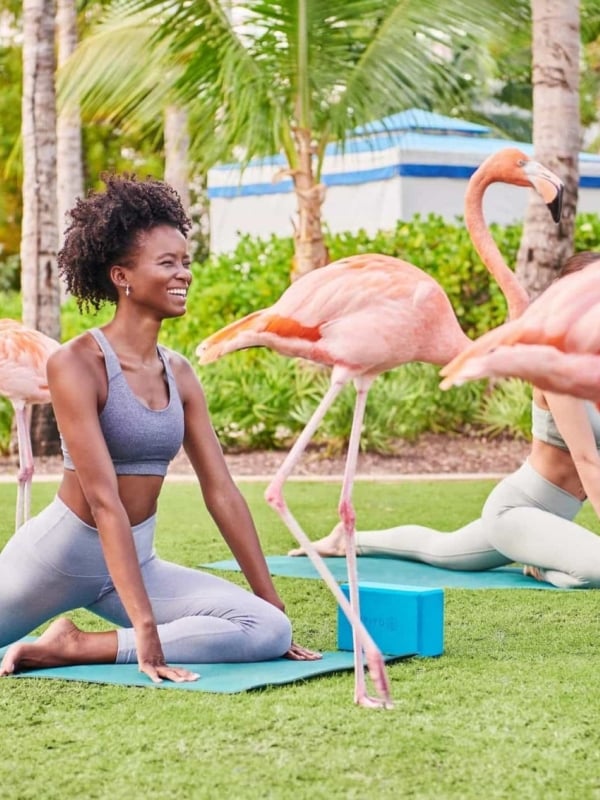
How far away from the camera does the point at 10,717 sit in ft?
12.8

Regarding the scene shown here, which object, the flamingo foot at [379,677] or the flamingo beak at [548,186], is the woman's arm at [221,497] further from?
the flamingo beak at [548,186]

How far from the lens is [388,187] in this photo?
17156 millimetres

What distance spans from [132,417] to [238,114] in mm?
7801

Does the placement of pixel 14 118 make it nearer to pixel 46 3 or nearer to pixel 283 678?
pixel 46 3

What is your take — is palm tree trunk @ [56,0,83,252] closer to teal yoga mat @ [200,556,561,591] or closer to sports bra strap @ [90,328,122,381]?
teal yoga mat @ [200,556,561,591]

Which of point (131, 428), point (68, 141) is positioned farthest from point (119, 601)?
point (68, 141)

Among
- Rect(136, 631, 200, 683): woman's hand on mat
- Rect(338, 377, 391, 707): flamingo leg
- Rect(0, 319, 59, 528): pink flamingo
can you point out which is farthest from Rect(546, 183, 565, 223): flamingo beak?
Rect(0, 319, 59, 528): pink flamingo

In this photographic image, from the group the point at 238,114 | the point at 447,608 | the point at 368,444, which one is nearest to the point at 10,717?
the point at 447,608

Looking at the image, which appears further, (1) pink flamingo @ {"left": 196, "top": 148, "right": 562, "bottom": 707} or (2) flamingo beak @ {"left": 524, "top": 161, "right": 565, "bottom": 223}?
(2) flamingo beak @ {"left": 524, "top": 161, "right": 565, "bottom": 223}

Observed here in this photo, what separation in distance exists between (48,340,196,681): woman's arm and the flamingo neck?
77.2 inches

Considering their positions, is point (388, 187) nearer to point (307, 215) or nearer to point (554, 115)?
point (307, 215)

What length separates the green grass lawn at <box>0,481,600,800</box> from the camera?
10.7ft

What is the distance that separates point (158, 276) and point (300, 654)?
51.8 inches

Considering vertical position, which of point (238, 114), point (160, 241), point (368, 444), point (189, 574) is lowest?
point (368, 444)
